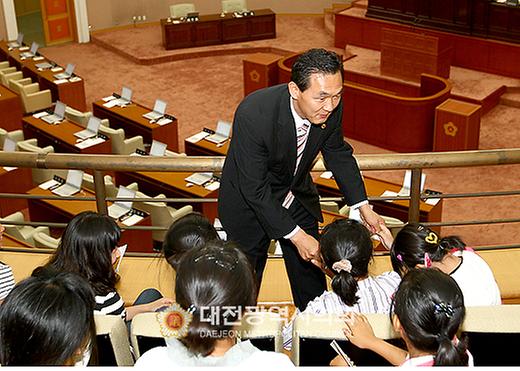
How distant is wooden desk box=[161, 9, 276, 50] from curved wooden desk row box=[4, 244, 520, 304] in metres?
11.2

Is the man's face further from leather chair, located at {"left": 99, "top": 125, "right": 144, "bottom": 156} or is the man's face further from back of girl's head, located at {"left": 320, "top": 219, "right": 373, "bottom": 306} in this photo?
leather chair, located at {"left": 99, "top": 125, "right": 144, "bottom": 156}

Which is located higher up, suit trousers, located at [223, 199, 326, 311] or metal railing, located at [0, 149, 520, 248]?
metal railing, located at [0, 149, 520, 248]

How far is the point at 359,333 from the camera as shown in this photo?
2219 mm

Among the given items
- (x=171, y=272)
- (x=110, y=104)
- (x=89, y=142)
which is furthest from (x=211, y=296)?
(x=110, y=104)

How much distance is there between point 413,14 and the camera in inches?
509

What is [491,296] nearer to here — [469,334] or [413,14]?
[469,334]

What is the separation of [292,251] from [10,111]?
8603 millimetres

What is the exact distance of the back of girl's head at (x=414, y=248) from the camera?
278 cm

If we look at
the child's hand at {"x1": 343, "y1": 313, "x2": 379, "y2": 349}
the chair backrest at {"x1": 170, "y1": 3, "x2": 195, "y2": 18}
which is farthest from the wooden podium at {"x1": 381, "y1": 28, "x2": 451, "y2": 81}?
the child's hand at {"x1": 343, "y1": 313, "x2": 379, "y2": 349}

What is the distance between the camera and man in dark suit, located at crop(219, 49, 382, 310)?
2.66 meters

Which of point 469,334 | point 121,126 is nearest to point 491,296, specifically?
point 469,334

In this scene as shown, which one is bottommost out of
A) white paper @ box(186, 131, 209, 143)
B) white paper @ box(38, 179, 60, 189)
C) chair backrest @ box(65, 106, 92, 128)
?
white paper @ box(38, 179, 60, 189)

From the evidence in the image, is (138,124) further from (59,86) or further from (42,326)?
(42,326)

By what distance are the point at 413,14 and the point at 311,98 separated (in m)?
10.9
